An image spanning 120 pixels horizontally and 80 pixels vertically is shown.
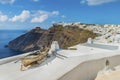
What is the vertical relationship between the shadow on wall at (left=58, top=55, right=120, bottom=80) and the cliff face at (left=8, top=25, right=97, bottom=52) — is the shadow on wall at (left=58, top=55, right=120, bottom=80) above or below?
above

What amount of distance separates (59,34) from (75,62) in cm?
4419

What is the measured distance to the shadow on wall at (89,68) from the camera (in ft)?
22.7

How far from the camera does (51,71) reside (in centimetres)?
694

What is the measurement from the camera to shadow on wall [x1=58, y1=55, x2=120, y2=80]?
693cm

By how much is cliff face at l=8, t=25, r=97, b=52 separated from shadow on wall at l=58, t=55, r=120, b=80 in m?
24.7

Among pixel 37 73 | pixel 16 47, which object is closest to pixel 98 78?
pixel 37 73

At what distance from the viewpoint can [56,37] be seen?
52000 mm

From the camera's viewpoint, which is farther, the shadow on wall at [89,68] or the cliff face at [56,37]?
the cliff face at [56,37]

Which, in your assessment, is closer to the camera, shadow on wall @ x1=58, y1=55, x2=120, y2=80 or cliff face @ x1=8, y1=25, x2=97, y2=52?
shadow on wall @ x1=58, y1=55, x2=120, y2=80

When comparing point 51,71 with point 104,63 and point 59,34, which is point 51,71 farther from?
point 59,34

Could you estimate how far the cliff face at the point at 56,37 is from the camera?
151ft

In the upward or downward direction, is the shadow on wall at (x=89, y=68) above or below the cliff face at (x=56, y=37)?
above

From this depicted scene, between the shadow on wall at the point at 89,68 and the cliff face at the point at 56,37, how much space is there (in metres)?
24.7

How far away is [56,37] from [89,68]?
44.3 metres
